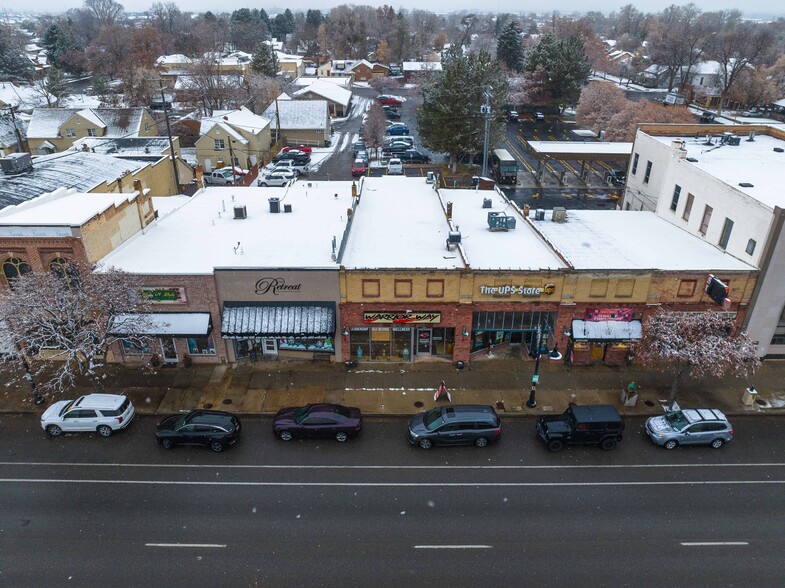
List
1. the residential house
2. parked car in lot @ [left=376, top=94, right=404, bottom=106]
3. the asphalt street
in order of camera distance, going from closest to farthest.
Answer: the asphalt street
the residential house
parked car in lot @ [left=376, top=94, right=404, bottom=106]

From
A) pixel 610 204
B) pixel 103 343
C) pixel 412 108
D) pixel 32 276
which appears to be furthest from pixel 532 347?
pixel 412 108

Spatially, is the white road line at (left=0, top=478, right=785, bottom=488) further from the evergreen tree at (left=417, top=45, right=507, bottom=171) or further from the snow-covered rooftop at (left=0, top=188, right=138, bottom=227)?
the evergreen tree at (left=417, top=45, right=507, bottom=171)

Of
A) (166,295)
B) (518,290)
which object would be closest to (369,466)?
(518,290)

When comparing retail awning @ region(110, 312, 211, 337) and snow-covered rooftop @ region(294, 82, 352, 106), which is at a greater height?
snow-covered rooftop @ region(294, 82, 352, 106)

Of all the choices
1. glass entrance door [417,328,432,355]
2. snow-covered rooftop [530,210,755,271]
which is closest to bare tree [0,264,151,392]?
glass entrance door [417,328,432,355]

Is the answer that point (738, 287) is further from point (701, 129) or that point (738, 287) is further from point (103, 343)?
point (103, 343)

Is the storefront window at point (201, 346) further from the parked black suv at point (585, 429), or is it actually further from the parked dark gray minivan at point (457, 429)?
the parked black suv at point (585, 429)

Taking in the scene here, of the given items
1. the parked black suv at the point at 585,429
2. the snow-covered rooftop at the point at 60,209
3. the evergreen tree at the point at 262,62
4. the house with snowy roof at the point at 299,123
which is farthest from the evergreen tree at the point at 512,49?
the parked black suv at the point at 585,429
